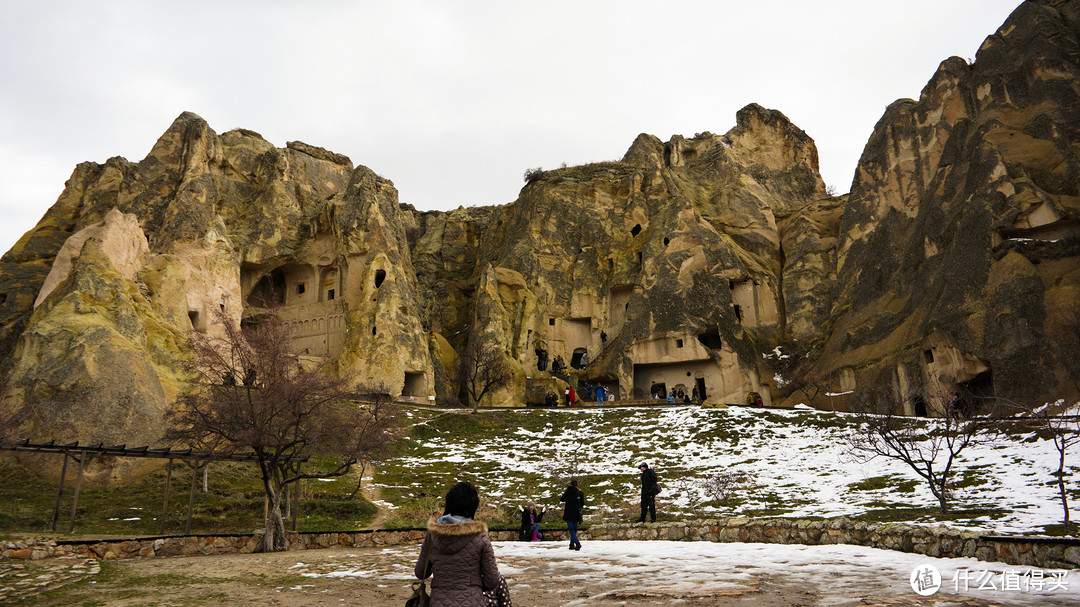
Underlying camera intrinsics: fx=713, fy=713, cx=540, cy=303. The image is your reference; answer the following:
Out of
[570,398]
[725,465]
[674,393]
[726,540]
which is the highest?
[674,393]

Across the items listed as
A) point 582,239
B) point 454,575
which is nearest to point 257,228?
point 582,239

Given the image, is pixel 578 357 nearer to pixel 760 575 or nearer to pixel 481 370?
pixel 481 370

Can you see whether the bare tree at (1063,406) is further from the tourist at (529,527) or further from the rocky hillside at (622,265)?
the tourist at (529,527)

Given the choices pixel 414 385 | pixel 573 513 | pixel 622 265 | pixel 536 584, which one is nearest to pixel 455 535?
pixel 536 584

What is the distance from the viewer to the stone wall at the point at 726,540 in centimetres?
843

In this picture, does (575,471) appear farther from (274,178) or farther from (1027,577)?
(274,178)

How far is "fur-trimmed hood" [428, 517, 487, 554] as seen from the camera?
5086 mm

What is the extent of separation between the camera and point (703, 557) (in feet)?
36.6

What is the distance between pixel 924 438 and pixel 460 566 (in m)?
22.9

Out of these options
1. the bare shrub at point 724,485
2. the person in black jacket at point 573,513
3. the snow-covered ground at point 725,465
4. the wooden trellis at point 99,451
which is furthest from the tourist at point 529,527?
the bare shrub at point 724,485

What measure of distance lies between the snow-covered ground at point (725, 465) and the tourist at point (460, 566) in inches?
408

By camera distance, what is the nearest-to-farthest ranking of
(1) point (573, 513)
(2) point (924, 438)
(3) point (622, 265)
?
(1) point (573, 513), (2) point (924, 438), (3) point (622, 265)

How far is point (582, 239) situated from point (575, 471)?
2920 centimetres

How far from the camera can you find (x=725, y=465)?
972 inches
